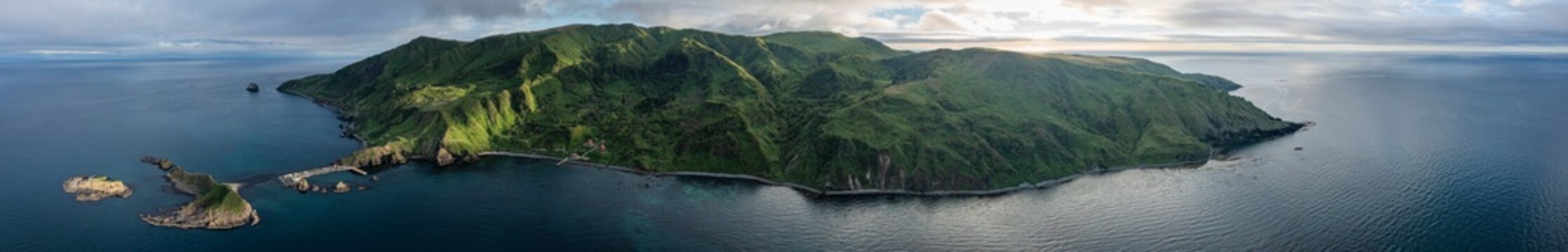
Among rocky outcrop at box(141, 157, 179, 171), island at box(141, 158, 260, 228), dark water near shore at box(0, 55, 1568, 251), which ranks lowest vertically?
dark water near shore at box(0, 55, 1568, 251)

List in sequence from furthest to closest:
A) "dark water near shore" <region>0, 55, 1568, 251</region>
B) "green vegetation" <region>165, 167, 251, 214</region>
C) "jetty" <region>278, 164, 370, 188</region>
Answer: "jetty" <region>278, 164, 370, 188</region> → "green vegetation" <region>165, 167, 251, 214</region> → "dark water near shore" <region>0, 55, 1568, 251</region>

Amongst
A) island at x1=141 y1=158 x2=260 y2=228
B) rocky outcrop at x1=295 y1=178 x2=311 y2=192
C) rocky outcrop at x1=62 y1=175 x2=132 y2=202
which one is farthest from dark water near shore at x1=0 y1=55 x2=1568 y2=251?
rocky outcrop at x1=295 y1=178 x2=311 y2=192

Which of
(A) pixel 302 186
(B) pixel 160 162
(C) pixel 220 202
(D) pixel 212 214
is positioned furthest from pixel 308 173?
(D) pixel 212 214

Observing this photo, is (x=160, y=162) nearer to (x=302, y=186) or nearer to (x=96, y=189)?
(x=96, y=189)

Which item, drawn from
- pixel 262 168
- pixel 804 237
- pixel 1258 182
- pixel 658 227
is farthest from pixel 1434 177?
pixel 262 168

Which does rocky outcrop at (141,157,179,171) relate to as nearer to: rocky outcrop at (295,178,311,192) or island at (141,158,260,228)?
rocky outcrop at (295,178,311,192)
